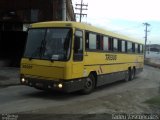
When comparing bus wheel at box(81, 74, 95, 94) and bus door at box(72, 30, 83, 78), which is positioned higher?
bus door at box(72, 30, 83, 78)

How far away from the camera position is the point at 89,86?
646 inches

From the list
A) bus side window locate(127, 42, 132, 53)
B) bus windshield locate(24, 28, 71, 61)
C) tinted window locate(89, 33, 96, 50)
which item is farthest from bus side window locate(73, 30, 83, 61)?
bus side window locate(127, 42, 132, 53)

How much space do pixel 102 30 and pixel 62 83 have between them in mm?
4883

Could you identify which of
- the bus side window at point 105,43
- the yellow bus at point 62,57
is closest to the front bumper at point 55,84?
the yellow bus at point 62,57

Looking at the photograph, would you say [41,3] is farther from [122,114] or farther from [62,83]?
[122,114]

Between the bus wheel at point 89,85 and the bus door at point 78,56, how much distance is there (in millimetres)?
986

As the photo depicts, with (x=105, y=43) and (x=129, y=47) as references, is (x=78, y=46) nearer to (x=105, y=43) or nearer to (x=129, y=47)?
(x=105, y=43)

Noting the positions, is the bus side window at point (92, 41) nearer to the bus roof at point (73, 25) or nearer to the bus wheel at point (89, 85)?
the bus roof at point (73, 25)

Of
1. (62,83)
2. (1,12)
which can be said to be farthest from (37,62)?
(1,12)

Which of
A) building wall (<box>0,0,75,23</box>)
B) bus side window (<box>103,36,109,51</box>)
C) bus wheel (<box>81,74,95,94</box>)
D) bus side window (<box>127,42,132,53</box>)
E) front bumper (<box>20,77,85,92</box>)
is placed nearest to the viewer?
front bumper (<box>20,77,85,92</box>)

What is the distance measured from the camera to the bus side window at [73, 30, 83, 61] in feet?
47.9

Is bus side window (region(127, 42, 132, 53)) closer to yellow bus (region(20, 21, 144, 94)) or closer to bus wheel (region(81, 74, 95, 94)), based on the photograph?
yellow bus (region(20, 21, 144, 94))

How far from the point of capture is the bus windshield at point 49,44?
14.2 meters

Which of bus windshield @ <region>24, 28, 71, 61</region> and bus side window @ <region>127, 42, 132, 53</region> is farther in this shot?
bus side window @ <region>127, 42, 132, 53</region>
